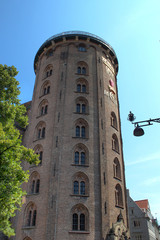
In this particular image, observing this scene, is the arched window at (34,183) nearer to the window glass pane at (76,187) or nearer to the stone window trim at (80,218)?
the window glass pane at (76,187)

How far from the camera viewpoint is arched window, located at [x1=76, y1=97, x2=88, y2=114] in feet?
95.9

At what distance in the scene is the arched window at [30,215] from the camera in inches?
909

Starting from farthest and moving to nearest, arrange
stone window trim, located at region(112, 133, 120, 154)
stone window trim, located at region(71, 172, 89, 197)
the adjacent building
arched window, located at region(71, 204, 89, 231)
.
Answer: the adjacent building → stone window trim, located at region(112, 133, 120, 154) → stone window trim, located at region(71, 172, 89, 197) → arched window, located at region(71, 204, 89, 231)

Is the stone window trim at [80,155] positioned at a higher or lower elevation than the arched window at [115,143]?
lower

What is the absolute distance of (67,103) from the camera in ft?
94.1

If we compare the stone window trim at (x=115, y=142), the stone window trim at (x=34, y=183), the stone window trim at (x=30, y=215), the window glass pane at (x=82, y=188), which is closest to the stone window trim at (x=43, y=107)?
the stone window trim at (x=34, y=183)

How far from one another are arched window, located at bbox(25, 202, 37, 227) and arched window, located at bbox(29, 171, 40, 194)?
1547 mm

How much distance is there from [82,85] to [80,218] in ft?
58.5

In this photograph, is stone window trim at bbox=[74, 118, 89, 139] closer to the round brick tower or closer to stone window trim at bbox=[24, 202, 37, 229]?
the round brick tower

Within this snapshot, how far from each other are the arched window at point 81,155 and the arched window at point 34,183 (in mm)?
4916

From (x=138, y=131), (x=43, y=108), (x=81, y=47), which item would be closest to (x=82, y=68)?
(x=81, y=47)

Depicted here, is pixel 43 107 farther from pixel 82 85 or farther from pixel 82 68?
pixel 82 68

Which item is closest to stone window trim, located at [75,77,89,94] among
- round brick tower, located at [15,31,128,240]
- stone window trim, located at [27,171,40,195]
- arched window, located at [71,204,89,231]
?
round brick tower, located at [15,31,128,240]

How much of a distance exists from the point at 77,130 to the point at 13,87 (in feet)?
45.7
